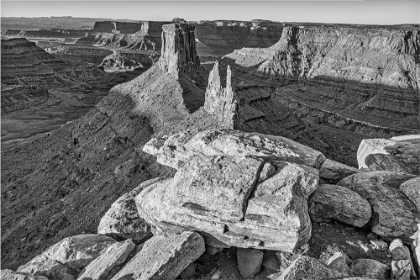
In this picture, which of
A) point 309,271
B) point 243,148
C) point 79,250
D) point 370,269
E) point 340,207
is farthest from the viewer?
point 79,250

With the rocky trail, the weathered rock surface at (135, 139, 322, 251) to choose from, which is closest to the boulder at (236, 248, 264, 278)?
the rocky trail

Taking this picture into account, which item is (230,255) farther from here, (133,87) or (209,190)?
(133,87)

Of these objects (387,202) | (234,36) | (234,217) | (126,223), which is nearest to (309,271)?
(234,217)

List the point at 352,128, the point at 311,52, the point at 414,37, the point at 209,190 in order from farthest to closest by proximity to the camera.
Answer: the point at 311,52, the point at 414,37, the point at 352,128, the point at 209,190

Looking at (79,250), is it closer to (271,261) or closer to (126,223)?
(126,223)

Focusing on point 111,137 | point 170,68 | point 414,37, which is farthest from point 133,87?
point 414,37

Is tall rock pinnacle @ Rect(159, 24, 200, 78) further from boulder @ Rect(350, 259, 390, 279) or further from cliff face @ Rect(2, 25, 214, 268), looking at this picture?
boulder @ Rect(350, 259, 390, 279)
